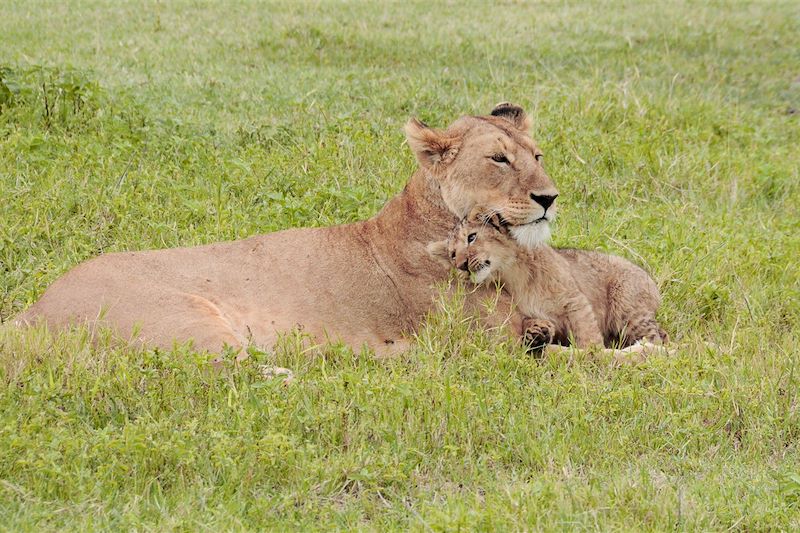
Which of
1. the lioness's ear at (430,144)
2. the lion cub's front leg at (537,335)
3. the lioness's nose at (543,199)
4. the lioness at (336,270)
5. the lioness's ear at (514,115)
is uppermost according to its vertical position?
the lioness's ear at (514,115)

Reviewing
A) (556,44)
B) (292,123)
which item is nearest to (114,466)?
(292,123)

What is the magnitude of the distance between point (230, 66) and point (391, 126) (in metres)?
3.27

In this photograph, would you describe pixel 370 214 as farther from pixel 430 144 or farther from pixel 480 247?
pixel 480 247

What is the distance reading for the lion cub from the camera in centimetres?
605

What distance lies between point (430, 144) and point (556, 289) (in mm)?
1052

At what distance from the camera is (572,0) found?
17578 mm

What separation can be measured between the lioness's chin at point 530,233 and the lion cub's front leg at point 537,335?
1.39 feet

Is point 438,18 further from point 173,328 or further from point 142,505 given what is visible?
point 142,505

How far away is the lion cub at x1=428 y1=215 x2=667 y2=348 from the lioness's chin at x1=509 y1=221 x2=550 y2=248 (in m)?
0.06

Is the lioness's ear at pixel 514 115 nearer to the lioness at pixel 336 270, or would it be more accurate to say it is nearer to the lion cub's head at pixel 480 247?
the lioness at pixel 336 270

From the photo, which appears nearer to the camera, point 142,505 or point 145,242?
point 142,505

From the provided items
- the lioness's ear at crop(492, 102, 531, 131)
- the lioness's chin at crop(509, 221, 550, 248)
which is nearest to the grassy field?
the lioness's chin at crop(509, 221, 550, 248)

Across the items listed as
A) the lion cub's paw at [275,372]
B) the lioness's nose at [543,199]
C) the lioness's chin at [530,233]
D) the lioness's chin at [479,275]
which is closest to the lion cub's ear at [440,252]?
the lioness's chin at [479,275]

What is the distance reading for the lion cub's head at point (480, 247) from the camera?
19.8 feet
